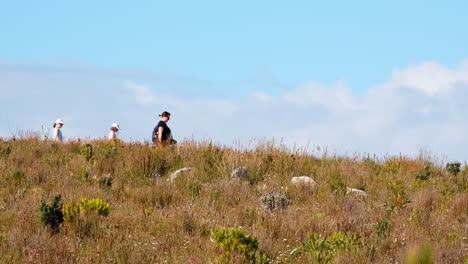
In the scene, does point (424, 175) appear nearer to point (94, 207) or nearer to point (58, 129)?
point (94, 207)

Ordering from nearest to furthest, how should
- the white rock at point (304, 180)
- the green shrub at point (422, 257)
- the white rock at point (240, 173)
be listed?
the green shrub at point (422, 257), the white rock at point (304, 180), the white rock at point (240, 173)

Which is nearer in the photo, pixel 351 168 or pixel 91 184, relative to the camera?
pixel 91 184

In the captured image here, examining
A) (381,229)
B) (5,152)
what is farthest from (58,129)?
(381,229)

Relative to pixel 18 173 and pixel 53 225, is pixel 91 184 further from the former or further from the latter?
pixel 53 225

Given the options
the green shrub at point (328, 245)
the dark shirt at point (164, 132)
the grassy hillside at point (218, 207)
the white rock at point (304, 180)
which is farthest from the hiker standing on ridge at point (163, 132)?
the green shrub at point (328, 245)

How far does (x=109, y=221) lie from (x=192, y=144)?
27.0ft

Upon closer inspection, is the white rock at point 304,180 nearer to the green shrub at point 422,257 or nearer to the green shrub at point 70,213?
the green shrub at point 70,213

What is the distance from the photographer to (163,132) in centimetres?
1794

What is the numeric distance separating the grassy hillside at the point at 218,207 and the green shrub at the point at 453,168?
7 cm

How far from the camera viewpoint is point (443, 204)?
1156 centimetres

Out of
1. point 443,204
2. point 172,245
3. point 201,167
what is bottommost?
point 172,245

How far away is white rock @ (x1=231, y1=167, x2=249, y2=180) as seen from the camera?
14.1 meters

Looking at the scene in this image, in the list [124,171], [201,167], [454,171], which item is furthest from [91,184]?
→ [454,171]

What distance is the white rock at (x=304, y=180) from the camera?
1338 cm
